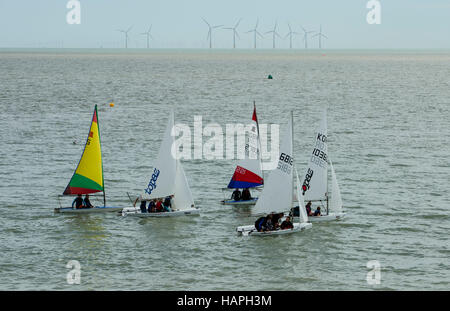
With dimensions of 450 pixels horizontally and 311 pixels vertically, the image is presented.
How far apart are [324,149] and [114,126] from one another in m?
53.0

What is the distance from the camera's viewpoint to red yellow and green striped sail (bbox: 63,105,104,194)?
54031mm

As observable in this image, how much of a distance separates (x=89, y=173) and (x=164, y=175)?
5.99 m

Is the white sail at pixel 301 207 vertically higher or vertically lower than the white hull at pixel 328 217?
higher

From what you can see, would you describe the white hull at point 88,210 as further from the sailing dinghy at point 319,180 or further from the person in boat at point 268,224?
the sailing dinghy at point 319,180

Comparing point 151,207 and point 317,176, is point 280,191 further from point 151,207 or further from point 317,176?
point 151,207

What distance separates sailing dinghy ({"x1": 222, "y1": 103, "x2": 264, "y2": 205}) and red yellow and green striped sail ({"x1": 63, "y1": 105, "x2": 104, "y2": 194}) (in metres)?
9.63

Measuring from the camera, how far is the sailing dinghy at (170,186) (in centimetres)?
5203

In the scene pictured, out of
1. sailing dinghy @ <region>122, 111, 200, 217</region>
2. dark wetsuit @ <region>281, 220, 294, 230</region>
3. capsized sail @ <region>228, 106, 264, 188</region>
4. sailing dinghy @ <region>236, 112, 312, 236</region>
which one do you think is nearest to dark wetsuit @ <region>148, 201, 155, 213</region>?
sailing dinghy @ <region>122, 111, 200, 217</region>

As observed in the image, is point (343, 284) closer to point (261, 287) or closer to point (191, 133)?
point (261, 287)

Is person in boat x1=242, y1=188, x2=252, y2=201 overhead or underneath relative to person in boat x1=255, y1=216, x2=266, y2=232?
overhead

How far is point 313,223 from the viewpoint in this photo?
49.7 metres

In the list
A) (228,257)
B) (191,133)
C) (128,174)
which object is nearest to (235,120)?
(191,133)

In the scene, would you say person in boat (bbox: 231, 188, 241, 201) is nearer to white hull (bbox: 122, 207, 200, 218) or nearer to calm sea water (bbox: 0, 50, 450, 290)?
calm sea water (bbox: 0, 50, 450, 290)

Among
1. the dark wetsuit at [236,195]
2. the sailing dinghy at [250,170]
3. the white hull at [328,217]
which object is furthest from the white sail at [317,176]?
the dark wetsuit at [236,195]
